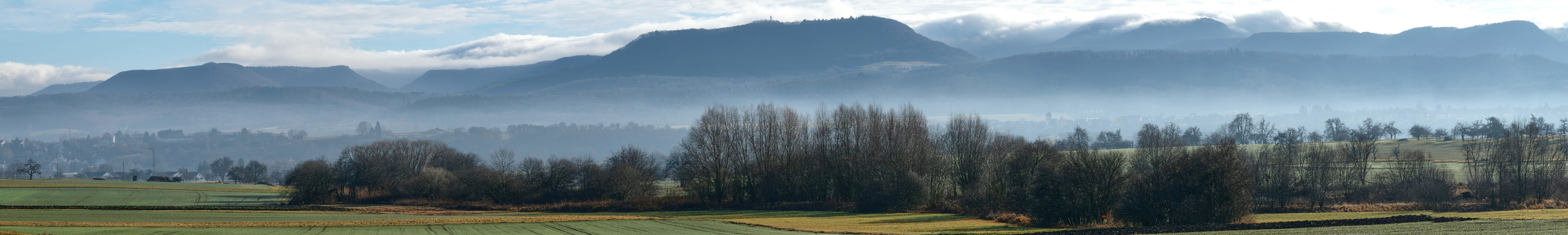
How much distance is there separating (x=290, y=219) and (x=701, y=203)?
30.7m

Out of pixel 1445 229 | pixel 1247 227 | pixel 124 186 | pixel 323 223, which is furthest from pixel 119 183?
pixel 1445 229

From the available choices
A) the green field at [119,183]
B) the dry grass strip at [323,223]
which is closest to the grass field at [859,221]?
the dry grass strip at [323,223]

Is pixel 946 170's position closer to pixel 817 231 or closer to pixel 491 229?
pixel 817 231

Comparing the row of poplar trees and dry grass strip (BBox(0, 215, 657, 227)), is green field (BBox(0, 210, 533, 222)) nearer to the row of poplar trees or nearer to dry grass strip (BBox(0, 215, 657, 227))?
dry grass strip (BBox(0, 215, 657, 227))

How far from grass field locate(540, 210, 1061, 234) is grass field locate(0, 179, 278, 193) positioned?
195 ft

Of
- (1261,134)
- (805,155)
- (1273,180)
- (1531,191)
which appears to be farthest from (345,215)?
(1261,134)

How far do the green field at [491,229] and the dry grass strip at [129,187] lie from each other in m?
57.6

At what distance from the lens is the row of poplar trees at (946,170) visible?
1790 inches

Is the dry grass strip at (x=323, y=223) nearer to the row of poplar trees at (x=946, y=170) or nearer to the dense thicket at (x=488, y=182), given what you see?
the dense thicket at (x=488, y=182)

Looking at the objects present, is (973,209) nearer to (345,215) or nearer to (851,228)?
(851,228)

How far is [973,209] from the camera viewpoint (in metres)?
57.7

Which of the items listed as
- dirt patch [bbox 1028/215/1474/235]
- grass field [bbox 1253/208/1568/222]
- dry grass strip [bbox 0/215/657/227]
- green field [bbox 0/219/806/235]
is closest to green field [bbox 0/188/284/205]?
dry grass strip [bbox 0/215/657/227]

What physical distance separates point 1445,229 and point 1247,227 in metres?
7.29

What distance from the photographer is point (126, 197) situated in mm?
80000
